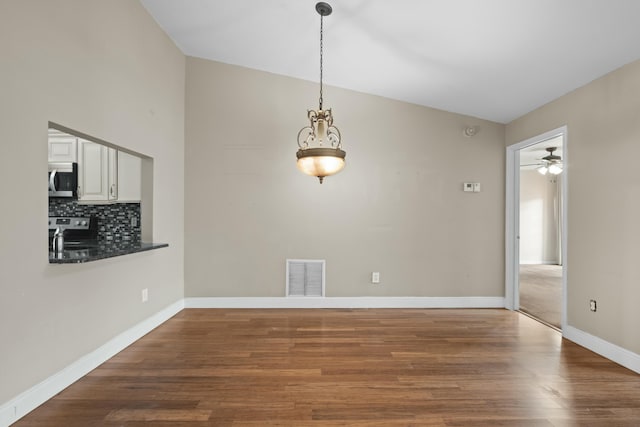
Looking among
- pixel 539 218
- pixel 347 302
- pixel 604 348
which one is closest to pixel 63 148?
pixel 347 302

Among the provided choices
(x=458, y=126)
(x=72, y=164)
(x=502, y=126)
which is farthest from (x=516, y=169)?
(x=72, y=164)

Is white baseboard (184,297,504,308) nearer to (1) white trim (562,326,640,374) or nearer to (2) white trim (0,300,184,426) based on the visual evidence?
(2) white trim (0,300,184,426)

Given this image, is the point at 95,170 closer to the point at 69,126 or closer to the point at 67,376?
the point at 69,126

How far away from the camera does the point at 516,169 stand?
163 inches

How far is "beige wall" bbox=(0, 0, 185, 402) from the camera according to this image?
179cm

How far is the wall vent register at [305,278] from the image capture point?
13.5 feet

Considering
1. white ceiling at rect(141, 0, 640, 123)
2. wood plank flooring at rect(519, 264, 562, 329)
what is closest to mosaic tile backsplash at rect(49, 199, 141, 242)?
white ceiling at rect(141, 0, 640, 123)

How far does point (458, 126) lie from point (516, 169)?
91 centimetres

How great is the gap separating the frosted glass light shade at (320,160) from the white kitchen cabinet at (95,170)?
2.20 meters

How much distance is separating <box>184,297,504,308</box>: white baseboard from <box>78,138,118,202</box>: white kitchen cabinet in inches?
63.1

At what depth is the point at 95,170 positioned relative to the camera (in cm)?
354

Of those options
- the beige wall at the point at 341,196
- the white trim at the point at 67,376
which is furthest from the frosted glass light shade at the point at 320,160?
the white trim at the point at 67,376

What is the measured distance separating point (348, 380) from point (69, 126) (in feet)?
8.53

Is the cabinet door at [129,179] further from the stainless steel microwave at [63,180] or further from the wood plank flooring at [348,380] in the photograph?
the wood plank flooring at [348,380]
